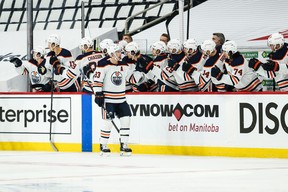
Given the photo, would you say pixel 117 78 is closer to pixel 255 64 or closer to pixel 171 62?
pixel 171 62

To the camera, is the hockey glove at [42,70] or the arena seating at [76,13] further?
the arena seating at [76,13]

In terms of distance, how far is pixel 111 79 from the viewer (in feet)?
50.1

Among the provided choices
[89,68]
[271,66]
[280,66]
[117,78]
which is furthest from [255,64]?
[89,68]

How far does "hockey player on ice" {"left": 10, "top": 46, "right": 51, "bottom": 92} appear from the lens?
57.1 feet

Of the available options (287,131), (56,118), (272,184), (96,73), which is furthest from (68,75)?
(272,184)

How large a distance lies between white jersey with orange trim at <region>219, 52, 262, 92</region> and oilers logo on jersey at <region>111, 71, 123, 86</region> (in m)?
1.65

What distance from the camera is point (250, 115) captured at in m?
14.9

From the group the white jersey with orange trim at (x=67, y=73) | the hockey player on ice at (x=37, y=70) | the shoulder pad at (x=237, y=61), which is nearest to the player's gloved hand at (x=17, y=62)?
the hockey player on ice at (x=37, y=70)

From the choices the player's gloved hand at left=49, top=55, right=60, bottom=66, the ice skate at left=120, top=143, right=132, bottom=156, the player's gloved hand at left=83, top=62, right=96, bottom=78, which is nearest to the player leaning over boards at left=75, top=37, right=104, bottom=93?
the player's gloved hand at left=83, top=62, right=96, bottom=78

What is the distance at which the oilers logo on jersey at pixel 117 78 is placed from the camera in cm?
1527

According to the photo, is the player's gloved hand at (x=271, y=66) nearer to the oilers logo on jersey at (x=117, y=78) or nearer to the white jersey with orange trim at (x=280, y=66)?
the white jersey with orange trim at (x=280, y=66)

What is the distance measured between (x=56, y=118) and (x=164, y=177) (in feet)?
16.0

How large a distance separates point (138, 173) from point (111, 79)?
3.00 meters

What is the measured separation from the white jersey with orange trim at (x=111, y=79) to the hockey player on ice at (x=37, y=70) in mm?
2291
